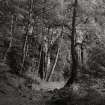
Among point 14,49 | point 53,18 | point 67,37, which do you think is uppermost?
point 53,18

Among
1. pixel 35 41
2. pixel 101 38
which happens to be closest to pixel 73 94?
pixel 101 38

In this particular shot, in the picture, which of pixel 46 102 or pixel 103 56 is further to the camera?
pixel 103 56

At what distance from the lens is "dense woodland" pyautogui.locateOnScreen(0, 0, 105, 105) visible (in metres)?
11.4

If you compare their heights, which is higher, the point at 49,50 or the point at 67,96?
the point at 49,50

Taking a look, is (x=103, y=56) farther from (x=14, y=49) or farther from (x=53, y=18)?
(x=14, y=49)

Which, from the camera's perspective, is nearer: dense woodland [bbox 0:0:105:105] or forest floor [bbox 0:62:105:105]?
forest floor [bbox 0:62:105:105]

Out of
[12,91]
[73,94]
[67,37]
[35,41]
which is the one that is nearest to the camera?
[73,94]

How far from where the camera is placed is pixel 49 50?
21.4 meters

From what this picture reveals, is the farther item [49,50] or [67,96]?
[49,50]

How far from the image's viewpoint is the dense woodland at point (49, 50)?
11.4 m

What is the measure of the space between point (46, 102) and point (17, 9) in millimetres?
10573

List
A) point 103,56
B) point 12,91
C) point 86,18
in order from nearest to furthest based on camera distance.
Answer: point 12,91, point 103,56, point 86,18

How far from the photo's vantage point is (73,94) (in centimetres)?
929

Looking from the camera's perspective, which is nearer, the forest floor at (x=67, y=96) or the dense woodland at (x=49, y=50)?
the forest floor at (x=67, y=96)
